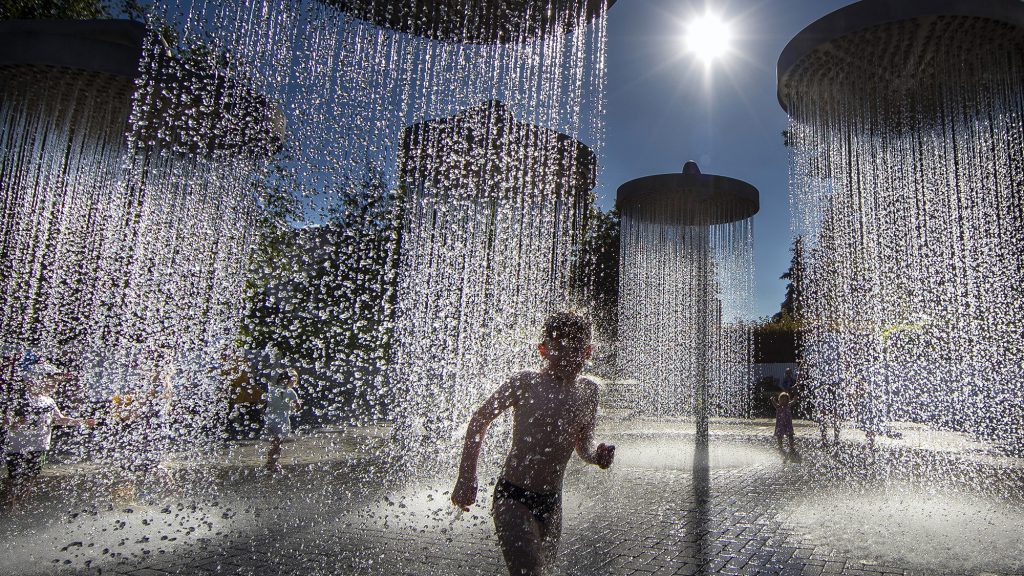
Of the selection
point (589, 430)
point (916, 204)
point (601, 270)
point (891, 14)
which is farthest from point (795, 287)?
point (589, 430)

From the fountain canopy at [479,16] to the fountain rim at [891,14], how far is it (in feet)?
9.44

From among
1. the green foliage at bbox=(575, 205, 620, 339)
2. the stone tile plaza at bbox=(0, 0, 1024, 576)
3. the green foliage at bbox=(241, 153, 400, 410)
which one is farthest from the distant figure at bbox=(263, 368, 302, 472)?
the green foliage at bbox=(575, 205, 620, 339)

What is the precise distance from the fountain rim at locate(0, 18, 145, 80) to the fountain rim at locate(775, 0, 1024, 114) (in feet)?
23.8

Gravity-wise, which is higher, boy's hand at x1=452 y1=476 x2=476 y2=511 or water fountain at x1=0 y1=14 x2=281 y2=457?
water fountain at x1=0 y1=14 x2=281 y2=457

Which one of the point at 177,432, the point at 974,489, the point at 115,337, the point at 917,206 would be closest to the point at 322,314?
the point at 177,432

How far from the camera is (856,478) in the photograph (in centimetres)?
799

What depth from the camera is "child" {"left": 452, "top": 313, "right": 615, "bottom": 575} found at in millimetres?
2641

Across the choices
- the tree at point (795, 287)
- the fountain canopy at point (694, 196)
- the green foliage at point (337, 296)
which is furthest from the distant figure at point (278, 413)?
the tree at point (795, 287)

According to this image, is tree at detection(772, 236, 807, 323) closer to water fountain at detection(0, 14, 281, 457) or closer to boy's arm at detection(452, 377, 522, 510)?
water fountain at detection(0, 14, 281, 457)

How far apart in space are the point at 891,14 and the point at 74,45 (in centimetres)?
812

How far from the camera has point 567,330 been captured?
110 inches

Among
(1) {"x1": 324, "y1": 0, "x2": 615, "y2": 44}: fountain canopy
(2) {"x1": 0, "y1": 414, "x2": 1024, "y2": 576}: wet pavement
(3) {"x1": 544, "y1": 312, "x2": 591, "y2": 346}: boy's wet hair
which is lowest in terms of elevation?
(2) {"x1": 0, "y1": 414, "x2": 1024, "y2": 576}: wet pavement

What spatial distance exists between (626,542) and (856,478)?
484 cm

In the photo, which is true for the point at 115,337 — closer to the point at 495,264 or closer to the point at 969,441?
the point at 495,264
